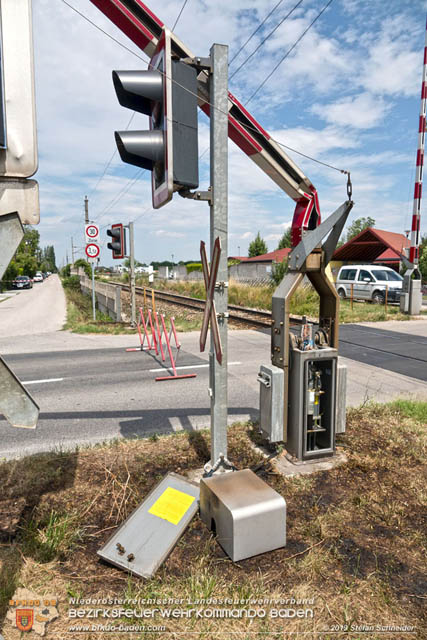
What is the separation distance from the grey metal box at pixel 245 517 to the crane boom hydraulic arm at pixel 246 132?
255cm

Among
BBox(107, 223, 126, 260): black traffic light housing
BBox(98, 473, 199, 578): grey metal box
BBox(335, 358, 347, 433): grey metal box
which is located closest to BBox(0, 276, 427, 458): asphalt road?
BBox(335, 358, 347, 433): grey metal box

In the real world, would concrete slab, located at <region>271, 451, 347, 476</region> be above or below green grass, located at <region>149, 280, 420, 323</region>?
below

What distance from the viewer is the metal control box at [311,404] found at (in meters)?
3.76

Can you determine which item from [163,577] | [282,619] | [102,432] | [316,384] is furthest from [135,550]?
[102,432]

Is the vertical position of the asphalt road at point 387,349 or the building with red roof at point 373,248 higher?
the building with red roof at point 373,248

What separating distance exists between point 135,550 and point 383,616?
1.47 metres

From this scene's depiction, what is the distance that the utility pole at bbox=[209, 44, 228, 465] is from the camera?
9.91 ft

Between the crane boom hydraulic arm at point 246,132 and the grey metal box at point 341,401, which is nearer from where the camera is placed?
the crane boom hydraulic arm at point 246,132

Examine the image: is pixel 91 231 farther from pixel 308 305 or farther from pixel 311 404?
pixel 311 404

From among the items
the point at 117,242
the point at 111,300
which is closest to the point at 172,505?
the point at 117,242

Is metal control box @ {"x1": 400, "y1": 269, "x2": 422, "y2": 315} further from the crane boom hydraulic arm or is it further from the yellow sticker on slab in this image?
the yellow sticker on slab

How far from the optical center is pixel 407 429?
4.75 m
